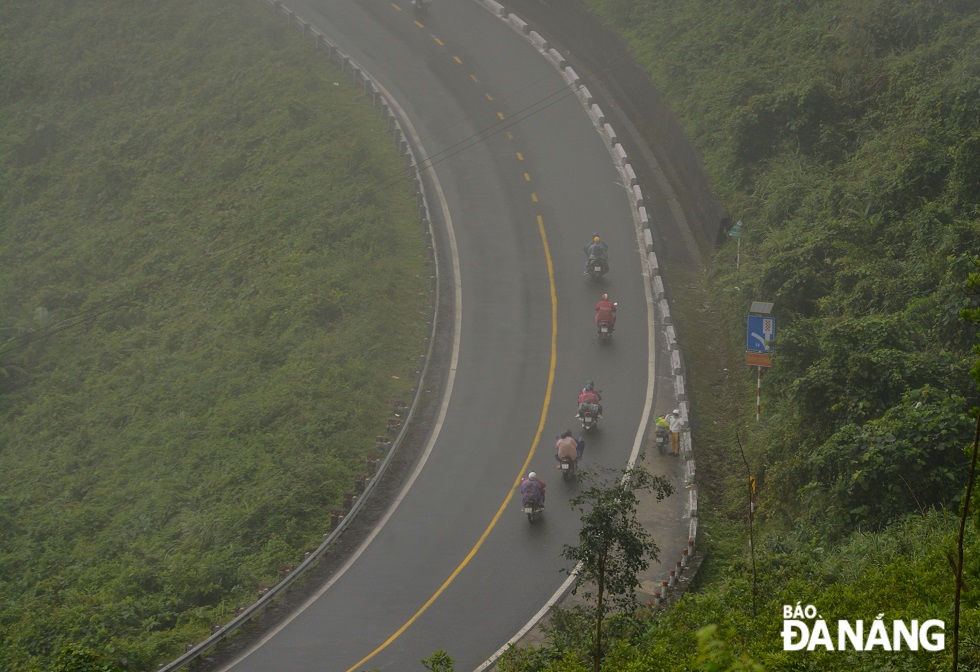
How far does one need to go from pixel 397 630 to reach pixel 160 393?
1732 centimetres

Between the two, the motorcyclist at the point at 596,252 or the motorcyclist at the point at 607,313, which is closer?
the motorcyclist at the point at 607,313

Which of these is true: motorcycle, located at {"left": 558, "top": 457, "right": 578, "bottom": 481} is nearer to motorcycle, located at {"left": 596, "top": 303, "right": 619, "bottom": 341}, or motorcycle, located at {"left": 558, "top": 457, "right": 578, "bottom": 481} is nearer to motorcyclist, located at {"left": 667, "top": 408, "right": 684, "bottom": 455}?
motorcyclist, located at {"left": 667, "top": 408, "right": 684, "bottom": 455}

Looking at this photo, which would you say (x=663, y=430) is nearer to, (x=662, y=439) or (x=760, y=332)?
(x=662, y=439)

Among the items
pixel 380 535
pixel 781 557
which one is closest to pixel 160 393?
pixel 380 535

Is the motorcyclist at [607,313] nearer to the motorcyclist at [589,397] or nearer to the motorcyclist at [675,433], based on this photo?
the motorcyclist at [589,397]

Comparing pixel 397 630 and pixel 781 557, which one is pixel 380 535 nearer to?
pixel 397 630

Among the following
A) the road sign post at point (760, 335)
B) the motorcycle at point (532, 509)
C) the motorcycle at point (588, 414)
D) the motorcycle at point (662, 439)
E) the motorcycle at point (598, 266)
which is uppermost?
the motorcycle at point (598, 266)

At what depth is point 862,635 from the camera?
48.9 ft

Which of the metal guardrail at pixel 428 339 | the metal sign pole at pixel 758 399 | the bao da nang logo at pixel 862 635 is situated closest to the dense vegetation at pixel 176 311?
the metal guardrail at pixel 428 339

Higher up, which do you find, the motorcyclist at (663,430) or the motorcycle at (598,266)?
the motorcycle at (598,266)

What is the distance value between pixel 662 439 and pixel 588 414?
7.09 feet

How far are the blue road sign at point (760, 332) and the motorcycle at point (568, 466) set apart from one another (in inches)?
221

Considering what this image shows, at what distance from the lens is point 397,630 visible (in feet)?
81.8

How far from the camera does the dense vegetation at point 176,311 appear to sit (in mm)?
29266
